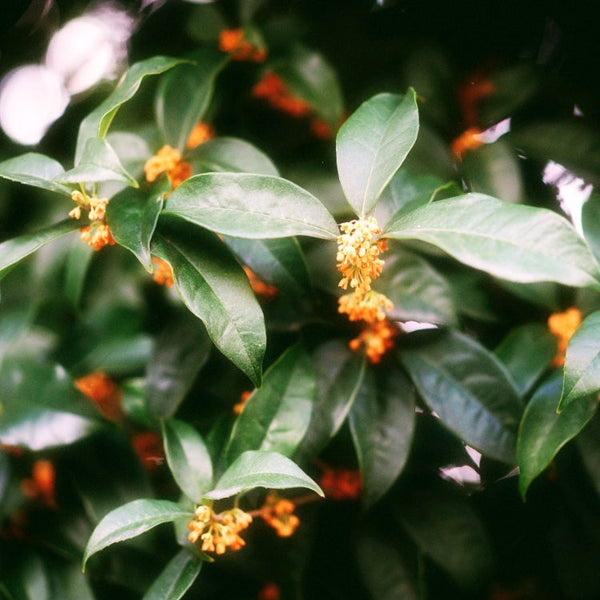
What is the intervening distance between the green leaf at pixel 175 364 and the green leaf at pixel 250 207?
1.05 feet

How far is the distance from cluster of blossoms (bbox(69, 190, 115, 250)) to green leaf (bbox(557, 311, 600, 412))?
0.55 metres

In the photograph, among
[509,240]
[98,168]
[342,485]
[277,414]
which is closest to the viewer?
[509,240]

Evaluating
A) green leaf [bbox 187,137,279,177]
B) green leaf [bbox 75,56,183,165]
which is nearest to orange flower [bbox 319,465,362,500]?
green leaf [bbox 187,137,279,177]

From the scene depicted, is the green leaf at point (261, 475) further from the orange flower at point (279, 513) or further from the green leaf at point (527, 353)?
the green leaf at point (527, 353)

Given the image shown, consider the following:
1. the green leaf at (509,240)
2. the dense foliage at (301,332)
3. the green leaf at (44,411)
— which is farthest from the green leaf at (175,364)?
the green leaf at (509,240)

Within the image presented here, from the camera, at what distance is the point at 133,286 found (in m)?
1.16

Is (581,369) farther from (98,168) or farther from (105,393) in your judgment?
(105,393)

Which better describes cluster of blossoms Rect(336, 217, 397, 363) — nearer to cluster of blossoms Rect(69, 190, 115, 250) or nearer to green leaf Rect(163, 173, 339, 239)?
green leaf Rect(163, 173, 339, 239)

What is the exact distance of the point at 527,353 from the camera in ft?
2.97

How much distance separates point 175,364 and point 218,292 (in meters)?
0.30

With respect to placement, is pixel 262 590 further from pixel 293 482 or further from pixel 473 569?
pixel 293 482

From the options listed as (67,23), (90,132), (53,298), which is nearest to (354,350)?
(90,132)

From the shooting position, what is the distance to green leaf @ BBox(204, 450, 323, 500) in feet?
2.05

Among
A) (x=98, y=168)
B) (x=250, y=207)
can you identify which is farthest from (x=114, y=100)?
(x=250, y=207)
